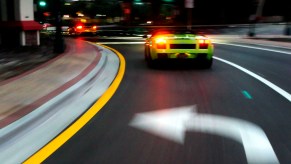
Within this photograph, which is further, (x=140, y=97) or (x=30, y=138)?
(x=140, y=97)

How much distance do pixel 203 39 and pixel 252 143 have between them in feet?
27.7

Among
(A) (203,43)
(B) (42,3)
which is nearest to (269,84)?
(A) (203,43)

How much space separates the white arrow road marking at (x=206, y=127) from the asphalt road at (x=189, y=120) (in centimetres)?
4

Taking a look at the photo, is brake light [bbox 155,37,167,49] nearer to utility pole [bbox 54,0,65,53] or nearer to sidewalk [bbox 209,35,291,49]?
utility pole [bbox 54,0,65,53]

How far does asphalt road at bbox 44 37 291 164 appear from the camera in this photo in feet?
16.3

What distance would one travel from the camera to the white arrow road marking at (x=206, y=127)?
16.9 feet

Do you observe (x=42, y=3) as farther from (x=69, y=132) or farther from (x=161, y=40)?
(x=69, y=132)

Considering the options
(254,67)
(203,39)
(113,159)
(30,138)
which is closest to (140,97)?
(30,138)

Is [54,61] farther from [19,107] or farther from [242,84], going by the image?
[19,107]

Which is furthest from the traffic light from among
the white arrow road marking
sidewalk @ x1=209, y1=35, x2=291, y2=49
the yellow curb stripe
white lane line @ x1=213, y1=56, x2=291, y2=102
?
the white arrow road marking

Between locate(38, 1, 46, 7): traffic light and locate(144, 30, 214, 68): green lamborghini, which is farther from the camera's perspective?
locate(38, 1, 46, 7): traffic light

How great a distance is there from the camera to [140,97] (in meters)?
8.76

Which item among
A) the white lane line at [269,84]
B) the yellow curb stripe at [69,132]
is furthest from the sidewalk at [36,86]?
the white lane line at [269,84]

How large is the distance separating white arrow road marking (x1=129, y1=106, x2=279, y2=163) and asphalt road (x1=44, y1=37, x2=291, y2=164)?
39 millimetres
